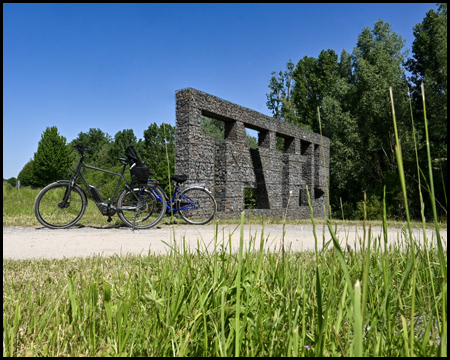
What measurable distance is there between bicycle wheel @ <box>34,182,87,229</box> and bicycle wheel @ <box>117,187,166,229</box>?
2.07 ft

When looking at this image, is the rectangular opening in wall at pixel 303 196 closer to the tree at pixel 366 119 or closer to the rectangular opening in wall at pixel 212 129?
the tree at pixel 366 119

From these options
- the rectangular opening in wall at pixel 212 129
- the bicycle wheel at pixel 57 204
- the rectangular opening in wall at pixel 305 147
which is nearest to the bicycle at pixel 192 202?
the bicycle wheel at pixel 57 204

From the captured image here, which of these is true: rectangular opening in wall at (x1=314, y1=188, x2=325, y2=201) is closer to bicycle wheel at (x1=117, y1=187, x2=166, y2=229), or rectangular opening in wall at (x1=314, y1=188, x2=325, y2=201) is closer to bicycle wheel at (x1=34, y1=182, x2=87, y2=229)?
bicycle wheel at (x1=117, y1=187, x2=166, y2=229)

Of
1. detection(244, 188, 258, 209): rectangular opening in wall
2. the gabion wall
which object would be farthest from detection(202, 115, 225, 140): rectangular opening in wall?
the gabion wall

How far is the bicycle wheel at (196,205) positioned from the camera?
7.28 metres

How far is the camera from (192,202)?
739 cm

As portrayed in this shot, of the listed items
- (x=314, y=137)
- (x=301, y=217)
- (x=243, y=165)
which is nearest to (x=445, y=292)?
(x=243, y=165)

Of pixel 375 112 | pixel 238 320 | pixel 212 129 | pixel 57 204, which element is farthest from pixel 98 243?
pixel 212 129

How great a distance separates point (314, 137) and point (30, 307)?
46.8 feet

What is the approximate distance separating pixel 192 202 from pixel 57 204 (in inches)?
96.5

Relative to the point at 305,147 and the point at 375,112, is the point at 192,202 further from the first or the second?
the point at 375,112

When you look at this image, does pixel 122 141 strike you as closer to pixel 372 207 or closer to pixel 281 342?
pixel 372 207

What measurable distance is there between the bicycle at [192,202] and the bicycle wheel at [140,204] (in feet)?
0.24

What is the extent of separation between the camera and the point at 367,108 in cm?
1886
